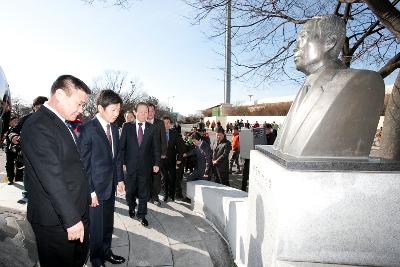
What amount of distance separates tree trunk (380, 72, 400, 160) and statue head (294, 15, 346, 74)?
313 cm

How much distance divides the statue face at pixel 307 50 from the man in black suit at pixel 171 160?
4.01 meters

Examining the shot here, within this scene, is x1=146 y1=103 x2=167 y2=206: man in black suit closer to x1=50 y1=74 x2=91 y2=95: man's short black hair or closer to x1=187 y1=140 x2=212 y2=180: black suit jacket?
x1=187 y1=140 x2=212 y2=180: black suit jacket

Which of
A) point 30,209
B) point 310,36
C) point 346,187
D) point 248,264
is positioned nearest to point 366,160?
point 346,187

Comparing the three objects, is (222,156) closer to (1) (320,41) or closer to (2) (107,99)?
(2) (107,99)

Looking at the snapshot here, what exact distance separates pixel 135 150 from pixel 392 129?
14.6 ft

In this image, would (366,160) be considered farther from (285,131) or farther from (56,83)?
(56,83)

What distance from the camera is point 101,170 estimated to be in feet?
11.0

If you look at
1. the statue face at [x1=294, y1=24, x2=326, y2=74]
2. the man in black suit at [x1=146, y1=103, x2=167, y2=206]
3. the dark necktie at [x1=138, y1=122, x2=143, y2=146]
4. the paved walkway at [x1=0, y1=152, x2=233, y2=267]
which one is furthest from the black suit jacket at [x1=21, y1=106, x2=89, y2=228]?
the man in black suit at [x1=146, y1=103, x2=167, y2=206]

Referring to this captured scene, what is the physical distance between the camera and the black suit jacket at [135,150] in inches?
185

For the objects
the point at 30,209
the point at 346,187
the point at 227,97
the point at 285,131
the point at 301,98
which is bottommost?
the point at 30,209

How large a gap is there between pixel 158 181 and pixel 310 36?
411 cm

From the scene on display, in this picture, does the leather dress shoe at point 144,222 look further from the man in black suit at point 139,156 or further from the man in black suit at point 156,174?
the man in black suit at point 156,174

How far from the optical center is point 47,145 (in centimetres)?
210

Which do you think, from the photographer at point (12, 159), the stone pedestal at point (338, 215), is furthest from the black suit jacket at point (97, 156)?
the photographer at point (12, 159)
